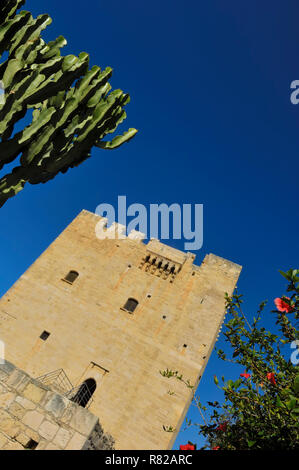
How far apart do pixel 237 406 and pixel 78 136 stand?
4.95 metres

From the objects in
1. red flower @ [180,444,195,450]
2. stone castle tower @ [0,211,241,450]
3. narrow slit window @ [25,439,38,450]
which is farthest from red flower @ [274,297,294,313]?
stone castle tower @ [0,211,241,450]

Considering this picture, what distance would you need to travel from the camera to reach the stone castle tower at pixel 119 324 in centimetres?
1110

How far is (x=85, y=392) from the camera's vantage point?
37.4 ft

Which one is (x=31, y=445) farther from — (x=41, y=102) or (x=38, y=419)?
(x=41, y=102)

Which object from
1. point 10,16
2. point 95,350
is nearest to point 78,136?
point 10,16

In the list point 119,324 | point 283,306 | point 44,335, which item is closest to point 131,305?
point 119,324

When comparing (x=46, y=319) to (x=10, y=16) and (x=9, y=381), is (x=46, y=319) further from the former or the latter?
(x=10, y=16)

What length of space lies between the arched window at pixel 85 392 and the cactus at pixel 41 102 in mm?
9518

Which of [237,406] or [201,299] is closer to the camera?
[237,406]

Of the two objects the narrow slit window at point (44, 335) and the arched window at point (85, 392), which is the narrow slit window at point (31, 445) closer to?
the arched window at point (85, 392)

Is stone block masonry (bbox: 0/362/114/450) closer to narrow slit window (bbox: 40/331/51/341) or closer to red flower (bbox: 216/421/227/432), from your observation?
red flower (bbox: 216/421/227/432)

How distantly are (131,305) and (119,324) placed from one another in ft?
3.69

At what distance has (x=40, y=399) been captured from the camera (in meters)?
6.68

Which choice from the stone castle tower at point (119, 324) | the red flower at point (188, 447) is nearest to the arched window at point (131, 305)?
the stone castle tower at point (119, 324)
